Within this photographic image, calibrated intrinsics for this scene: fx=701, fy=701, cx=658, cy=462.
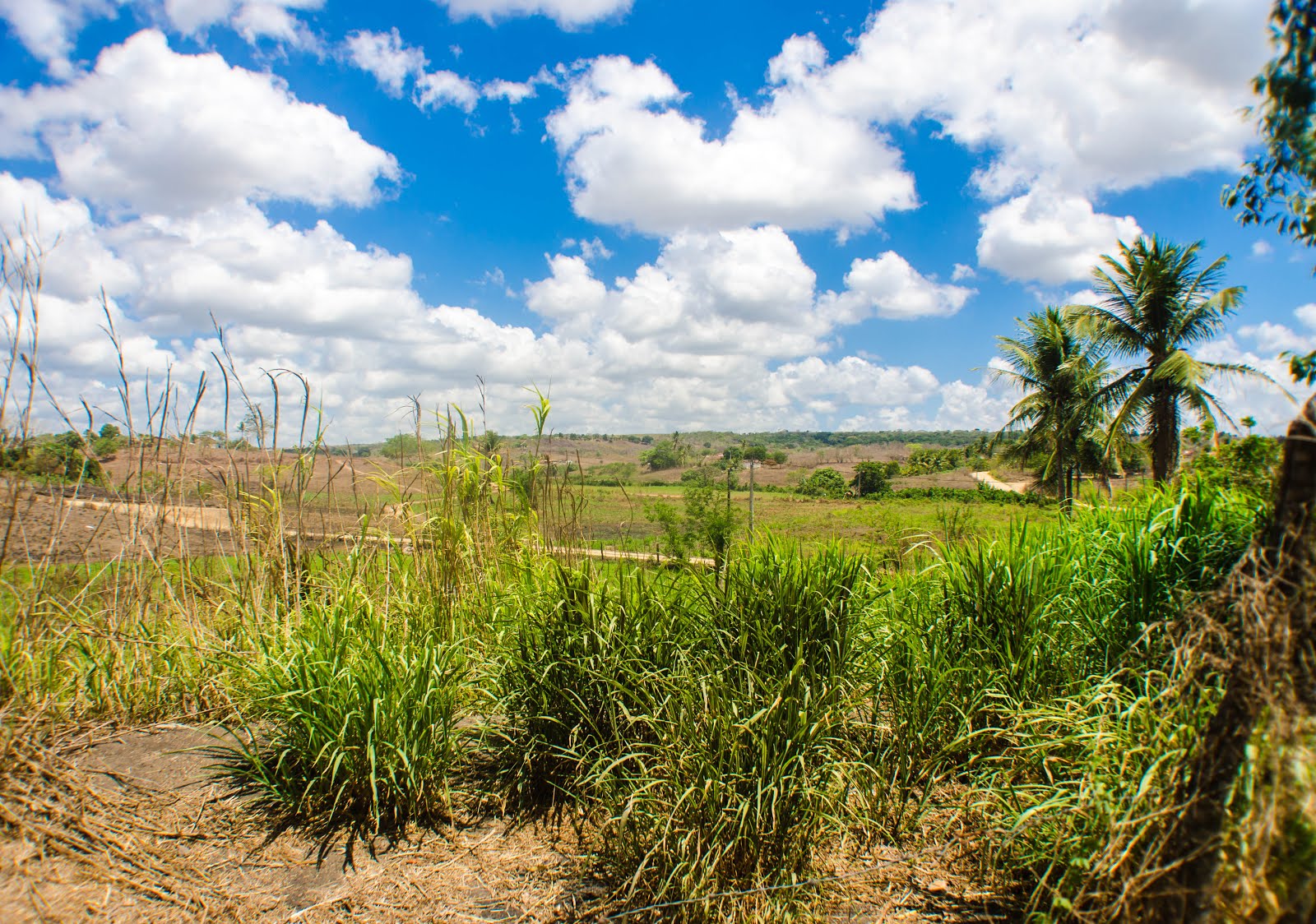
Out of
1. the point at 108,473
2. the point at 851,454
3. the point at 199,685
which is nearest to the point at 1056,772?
the point at 199,685

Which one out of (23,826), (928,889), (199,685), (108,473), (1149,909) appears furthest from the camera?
(108,473)

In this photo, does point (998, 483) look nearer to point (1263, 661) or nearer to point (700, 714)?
point (700, 714)

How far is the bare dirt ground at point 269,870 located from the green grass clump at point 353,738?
12cm

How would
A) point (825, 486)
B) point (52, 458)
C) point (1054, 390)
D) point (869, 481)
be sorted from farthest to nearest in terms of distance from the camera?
point (825, 486) → point (869, 481) → point (1054, 390) → point (52, 458)

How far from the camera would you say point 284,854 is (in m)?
2.80

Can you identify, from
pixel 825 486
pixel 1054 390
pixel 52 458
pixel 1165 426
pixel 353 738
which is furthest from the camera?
pixel 825 486

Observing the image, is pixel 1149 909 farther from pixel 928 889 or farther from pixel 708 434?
pixel 708 434

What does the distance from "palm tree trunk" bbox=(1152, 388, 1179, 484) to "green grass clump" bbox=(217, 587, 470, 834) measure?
26.3m

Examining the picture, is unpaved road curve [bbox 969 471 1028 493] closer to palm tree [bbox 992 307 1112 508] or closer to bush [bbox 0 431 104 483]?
palm tree [bbox 992 307 1112 508]

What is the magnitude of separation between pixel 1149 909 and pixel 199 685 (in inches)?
177

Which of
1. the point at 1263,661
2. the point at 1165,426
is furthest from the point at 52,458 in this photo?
the point at 1165,426

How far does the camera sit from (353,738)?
2.94 m

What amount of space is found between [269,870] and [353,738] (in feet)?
1.73

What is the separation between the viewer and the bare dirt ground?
7.98 feet
